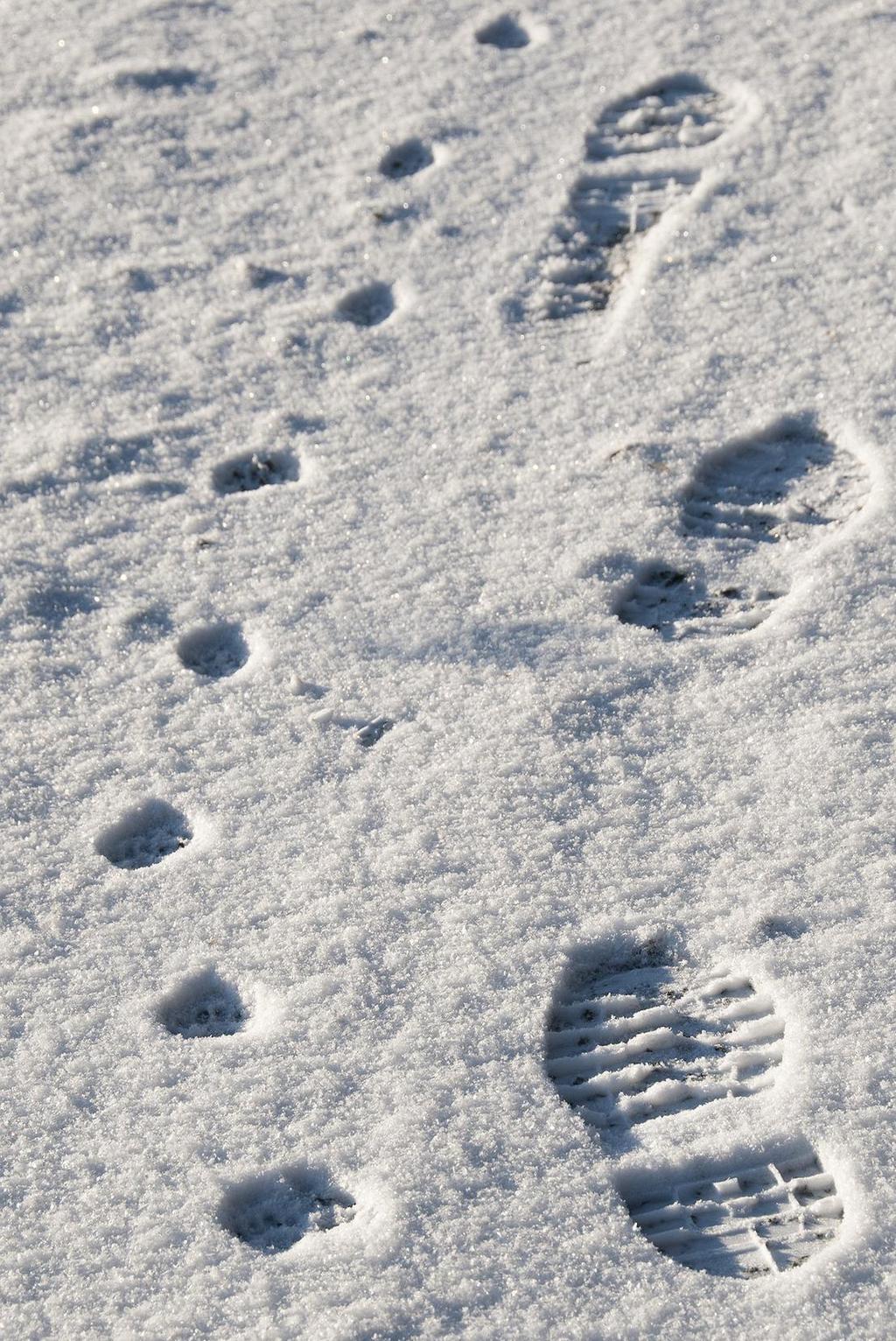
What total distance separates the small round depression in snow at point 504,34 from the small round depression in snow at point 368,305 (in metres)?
0.75

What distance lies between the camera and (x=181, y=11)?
2.93 metres

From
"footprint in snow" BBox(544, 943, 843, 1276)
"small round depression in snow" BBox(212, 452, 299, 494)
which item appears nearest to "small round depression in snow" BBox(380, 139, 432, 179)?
"small round depression in snow" BBox(212, 452, 299, 494)

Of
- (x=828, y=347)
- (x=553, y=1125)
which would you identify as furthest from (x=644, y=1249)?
(x=828, y=347)

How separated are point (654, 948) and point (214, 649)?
78cm

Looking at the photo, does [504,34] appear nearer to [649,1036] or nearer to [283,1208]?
[649,1036]

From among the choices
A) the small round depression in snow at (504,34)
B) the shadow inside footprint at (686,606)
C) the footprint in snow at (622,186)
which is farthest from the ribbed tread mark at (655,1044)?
the small round depression in snow at (504,34)

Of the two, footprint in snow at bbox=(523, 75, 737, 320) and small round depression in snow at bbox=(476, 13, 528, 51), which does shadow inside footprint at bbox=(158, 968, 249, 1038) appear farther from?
small round depression in snow at bbox=(476, 13, 528, 51)

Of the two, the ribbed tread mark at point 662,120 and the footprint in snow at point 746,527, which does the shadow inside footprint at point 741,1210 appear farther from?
the ribbed tread mark at point 662,120

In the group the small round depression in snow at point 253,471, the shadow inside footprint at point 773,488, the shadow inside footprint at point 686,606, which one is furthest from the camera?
the small round depression in snow at point 253,471

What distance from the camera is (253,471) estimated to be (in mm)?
2178

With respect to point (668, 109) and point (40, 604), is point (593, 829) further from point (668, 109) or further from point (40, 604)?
point (668, 109)

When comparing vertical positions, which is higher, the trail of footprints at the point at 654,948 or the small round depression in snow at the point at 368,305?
the small round depression in snow at the point at 368,305

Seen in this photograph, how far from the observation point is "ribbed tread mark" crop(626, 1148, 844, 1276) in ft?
4.56

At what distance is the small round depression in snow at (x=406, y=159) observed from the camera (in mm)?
2600
